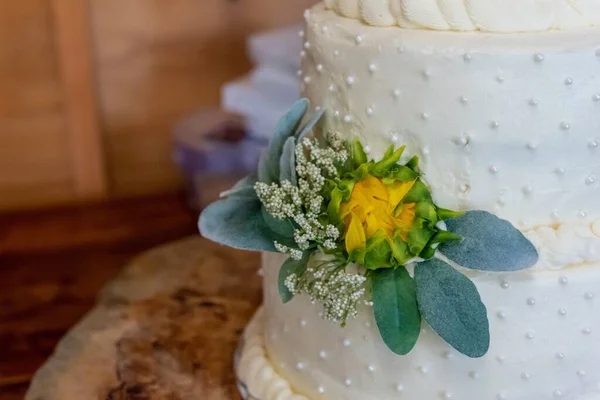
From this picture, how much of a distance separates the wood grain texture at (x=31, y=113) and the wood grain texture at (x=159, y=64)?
4.1 inches

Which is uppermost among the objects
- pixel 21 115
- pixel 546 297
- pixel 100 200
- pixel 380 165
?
pixel 380 165

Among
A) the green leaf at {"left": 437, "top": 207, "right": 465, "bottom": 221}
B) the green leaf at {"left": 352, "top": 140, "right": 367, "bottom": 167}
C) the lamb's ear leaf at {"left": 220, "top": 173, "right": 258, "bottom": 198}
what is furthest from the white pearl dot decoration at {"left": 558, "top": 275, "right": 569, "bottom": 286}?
the lamb's ear leaf at {"left": 220, "top": 173, "right": 258, "bottom": 198}

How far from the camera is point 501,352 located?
729mm

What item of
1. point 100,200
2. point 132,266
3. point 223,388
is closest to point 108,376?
point 223,388

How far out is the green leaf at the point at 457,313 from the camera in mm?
678

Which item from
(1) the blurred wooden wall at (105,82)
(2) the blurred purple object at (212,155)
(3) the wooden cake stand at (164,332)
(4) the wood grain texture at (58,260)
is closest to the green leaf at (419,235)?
(3) the wooden cake stand at (164,332)

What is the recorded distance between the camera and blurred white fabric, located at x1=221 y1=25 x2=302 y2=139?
4.62 feet

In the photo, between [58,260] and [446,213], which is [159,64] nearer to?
[58,260]

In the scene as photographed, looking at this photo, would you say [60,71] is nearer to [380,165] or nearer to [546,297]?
[380,165]

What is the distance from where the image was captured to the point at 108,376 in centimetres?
95

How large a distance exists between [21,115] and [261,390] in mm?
994

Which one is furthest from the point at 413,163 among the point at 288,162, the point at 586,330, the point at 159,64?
the point at 159,64

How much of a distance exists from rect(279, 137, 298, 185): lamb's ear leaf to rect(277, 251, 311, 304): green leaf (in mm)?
84

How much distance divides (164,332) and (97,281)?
0.33m
